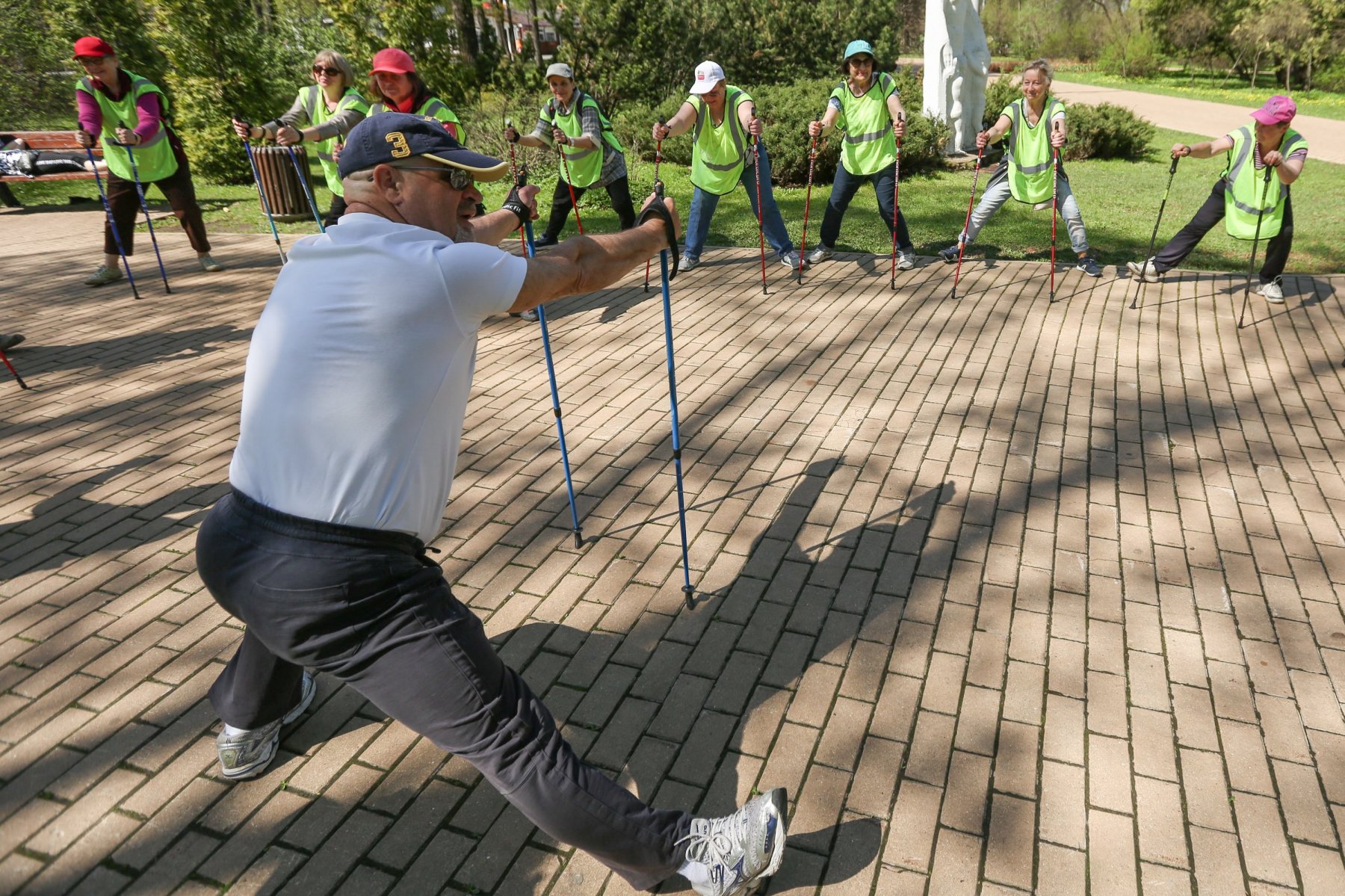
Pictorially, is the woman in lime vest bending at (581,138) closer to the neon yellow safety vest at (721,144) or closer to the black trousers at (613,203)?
the black trousers at (613,203)

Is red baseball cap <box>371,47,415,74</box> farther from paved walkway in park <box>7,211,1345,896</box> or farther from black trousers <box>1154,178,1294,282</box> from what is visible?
black trousers <box>1154,178,1294,282</box>

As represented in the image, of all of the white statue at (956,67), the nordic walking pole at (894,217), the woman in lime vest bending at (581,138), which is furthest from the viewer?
the white statue at (956,67)

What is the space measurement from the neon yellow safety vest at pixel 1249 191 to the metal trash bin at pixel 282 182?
1045 cm

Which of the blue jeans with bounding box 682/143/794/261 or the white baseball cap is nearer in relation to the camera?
the white baseball cap

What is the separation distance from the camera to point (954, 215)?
1021cm

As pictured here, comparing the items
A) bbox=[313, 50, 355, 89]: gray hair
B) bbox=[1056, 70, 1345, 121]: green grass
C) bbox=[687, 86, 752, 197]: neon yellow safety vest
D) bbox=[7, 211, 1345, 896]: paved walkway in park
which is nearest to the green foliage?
bbox=[7, 211, 1345, 896]: paved walkway in park

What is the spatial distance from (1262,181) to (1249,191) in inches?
4.1

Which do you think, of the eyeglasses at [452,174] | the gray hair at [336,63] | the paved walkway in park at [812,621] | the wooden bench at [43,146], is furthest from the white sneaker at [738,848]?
the wooden bench at [43,146]

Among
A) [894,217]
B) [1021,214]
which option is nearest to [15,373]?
[894,217]

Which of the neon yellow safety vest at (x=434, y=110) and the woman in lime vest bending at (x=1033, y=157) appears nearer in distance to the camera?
the neon yellow safety vest at (x=434, y=110)

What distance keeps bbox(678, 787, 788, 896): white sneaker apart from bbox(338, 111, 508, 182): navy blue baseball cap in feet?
6.38

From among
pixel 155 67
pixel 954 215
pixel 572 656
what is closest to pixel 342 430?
pixel 572 656

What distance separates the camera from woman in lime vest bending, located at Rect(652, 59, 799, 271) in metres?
7.30

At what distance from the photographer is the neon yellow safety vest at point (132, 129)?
7.82 m
